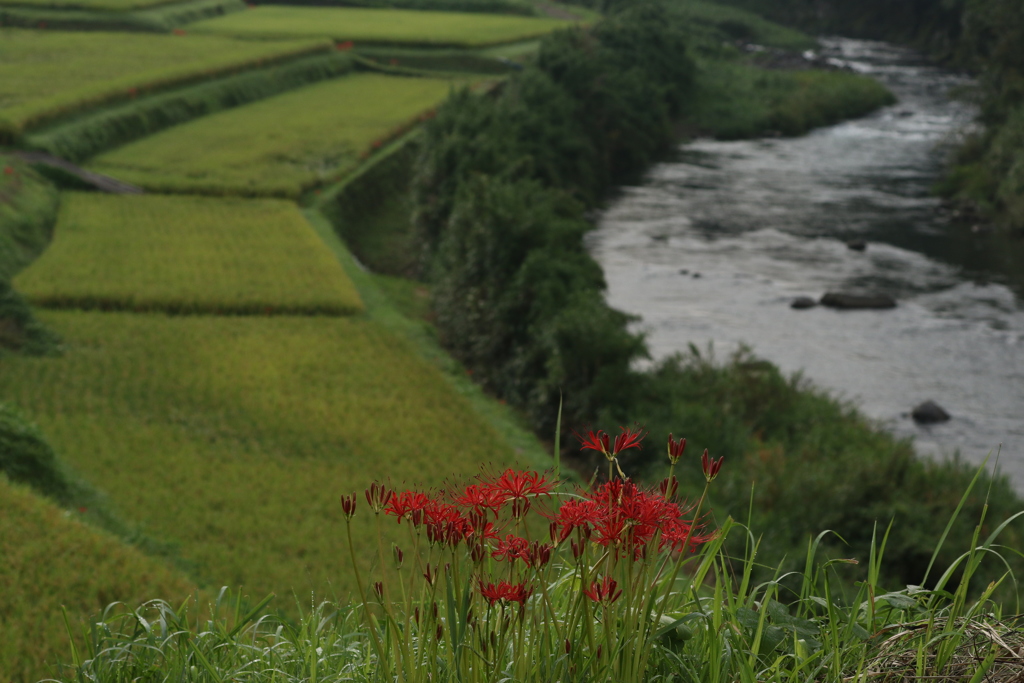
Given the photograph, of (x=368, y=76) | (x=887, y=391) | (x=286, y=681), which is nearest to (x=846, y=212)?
(x=887, y=391)

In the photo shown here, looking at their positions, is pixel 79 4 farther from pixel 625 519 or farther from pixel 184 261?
pixel 625 519

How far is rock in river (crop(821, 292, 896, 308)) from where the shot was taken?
895 inches

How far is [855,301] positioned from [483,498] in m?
22.5

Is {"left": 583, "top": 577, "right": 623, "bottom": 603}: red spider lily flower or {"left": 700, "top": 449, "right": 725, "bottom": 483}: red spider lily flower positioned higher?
{"left": 700, "top": 449, "right": 725, "bottom": 483}: red spider lily flower

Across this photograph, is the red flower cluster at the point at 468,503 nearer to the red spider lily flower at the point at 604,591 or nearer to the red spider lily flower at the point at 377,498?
the red spider lily flower at the point at 377,498

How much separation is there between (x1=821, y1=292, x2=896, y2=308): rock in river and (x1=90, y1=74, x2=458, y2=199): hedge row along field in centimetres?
1487

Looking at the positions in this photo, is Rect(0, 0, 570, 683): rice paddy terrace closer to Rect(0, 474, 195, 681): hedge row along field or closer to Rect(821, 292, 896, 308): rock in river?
Rect(0, 474, 195, 681): hedge row along field

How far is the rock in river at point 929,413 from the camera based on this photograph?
1725 cm

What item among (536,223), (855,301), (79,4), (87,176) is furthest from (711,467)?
(79,4)

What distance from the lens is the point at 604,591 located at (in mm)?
2131

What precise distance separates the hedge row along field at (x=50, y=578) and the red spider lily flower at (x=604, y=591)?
4.19m

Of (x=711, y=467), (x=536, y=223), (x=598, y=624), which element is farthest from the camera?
(x=536, y=223)

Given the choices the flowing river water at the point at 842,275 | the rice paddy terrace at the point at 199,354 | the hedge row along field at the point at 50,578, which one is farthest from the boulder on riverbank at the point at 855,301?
the hedge row along field at the point at 50,578

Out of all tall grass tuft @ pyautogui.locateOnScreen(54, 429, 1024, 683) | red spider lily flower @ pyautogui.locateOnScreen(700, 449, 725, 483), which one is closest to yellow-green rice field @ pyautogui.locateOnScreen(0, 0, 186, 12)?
tall grass tuft @ pyautogui.locateOnScreen(54, 429, 1024, 683)
